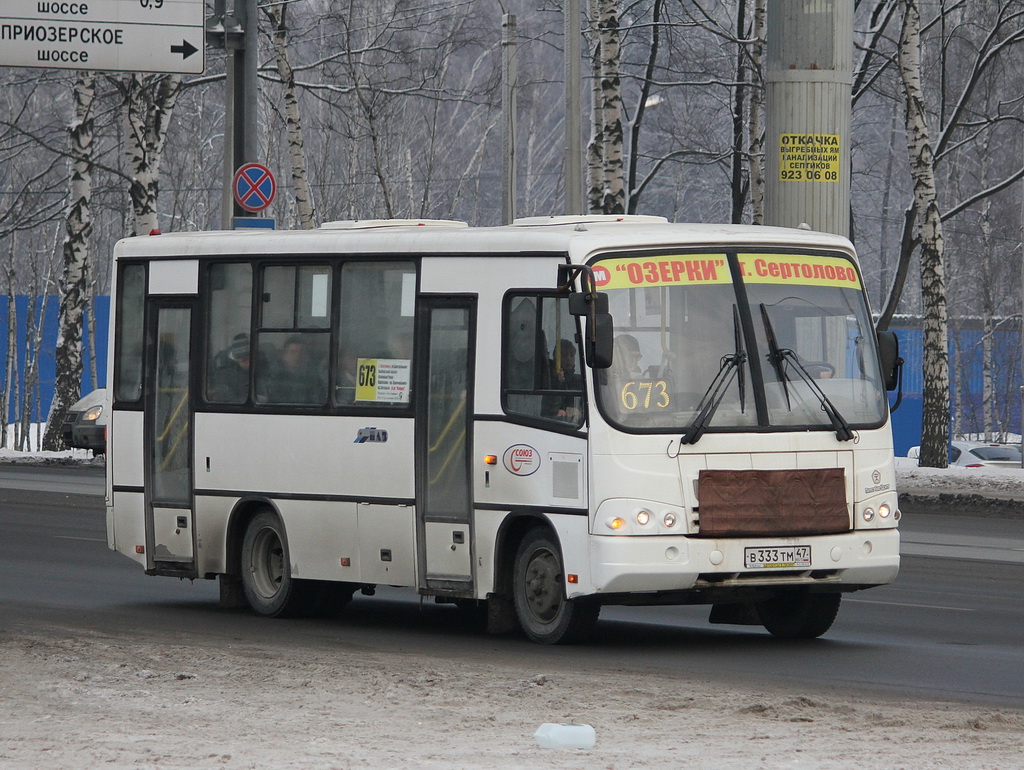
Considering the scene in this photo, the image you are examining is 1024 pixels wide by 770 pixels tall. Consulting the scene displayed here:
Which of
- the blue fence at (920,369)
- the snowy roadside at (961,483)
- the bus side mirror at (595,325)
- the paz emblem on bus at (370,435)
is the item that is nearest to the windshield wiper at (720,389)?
the bus side mirror at (595,325)

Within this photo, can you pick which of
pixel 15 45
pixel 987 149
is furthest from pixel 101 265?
pixel 15 45

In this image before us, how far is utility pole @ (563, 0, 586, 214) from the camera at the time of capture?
24.6m

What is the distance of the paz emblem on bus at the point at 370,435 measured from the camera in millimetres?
13125

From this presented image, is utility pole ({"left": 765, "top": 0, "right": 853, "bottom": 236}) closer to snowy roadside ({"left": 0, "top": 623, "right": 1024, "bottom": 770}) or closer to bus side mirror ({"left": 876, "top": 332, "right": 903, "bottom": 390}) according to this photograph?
bus side mirror ({"left": 876, "top": 332, "right": 903, "bottom": 390})

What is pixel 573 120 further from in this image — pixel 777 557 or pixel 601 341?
pixel 777 557

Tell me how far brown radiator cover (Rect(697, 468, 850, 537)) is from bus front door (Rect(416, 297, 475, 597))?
165 centimetres

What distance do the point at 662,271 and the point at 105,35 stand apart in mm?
12388

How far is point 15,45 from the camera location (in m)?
22.6

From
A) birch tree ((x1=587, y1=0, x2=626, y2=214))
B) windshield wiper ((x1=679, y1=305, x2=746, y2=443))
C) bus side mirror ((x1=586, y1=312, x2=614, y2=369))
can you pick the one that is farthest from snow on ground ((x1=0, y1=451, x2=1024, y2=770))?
birch tree ((x1=587, y1=0, x2=626, y2=214))

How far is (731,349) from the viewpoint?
12039 millimetres

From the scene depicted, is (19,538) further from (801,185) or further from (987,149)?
(987,149)

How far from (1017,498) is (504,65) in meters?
9.63

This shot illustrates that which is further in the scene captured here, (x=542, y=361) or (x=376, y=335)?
(x=376, y=335)

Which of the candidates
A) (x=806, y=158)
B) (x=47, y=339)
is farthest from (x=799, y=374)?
(x=47, y=339)
